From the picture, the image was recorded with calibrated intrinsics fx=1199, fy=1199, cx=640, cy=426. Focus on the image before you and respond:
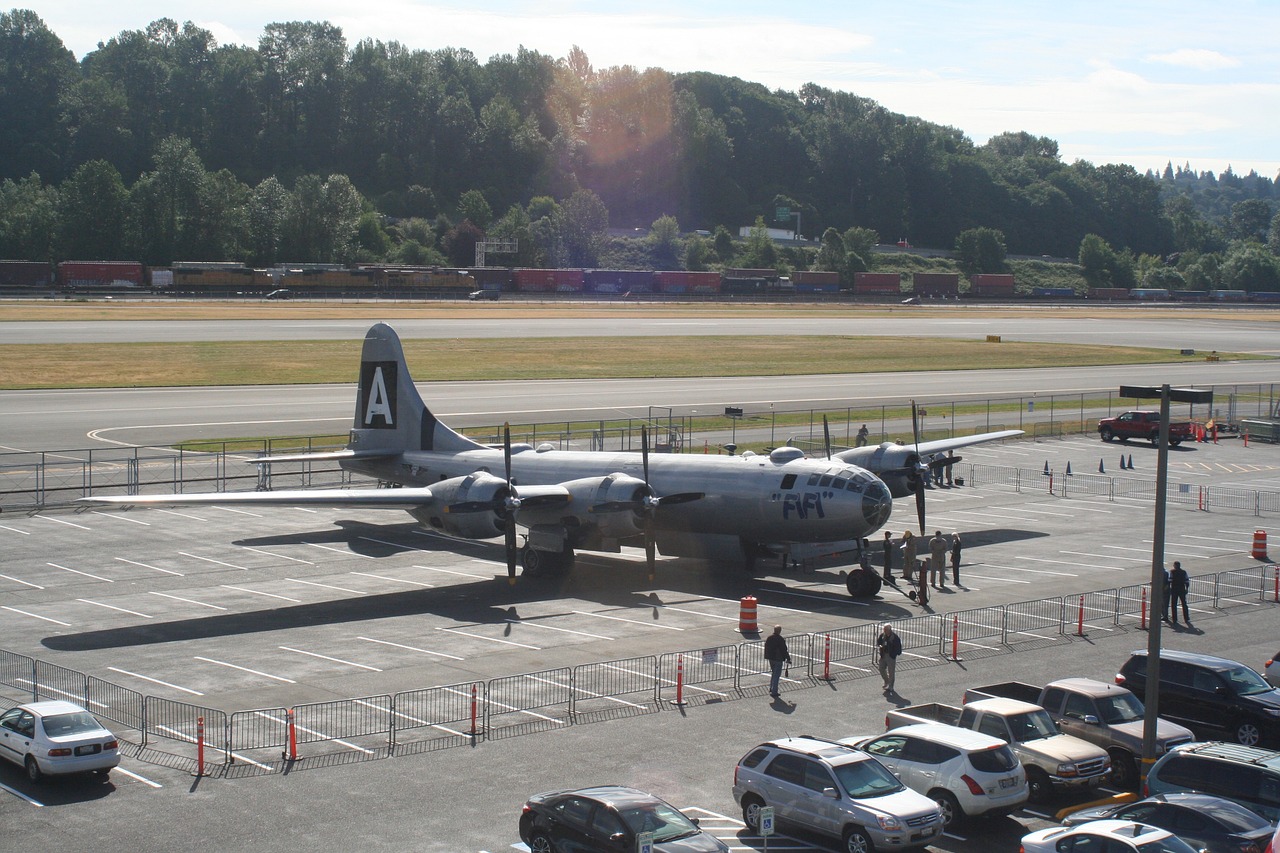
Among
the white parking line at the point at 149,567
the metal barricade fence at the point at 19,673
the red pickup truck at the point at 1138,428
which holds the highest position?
the red pickup truck at the point at 1138,428

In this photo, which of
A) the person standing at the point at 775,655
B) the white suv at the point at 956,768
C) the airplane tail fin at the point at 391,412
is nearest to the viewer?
the white suv at the point at 956,768

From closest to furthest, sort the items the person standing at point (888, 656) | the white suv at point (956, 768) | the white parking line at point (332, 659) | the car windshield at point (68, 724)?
the white suv at point (956, 768) < the car windshield at point (68, 724) < the person standing at point (888, 656) < the white parking line at point (332, 659)

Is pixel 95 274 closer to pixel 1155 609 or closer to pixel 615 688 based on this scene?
pixel 615 688

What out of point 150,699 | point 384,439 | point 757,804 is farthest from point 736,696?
point 384,439

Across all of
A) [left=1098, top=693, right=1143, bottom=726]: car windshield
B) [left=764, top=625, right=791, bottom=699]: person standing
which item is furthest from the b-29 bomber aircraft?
[left=1098, top=693, right=1143, bottom=726]: car windshield

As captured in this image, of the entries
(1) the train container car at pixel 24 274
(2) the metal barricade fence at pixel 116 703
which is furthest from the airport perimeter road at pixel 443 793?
(1) the train container car at pixel 24 274

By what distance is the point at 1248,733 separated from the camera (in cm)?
2458

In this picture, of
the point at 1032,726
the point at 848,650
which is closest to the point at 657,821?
the point at 1032,726

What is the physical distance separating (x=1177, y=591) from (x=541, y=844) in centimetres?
2354

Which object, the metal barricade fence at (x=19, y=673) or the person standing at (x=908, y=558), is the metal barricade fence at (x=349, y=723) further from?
the person standing at (x=908, y=558)

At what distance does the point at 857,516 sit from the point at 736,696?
1196 centimetres

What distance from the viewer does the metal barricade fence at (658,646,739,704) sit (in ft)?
89.7

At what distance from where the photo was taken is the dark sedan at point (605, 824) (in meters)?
17.0

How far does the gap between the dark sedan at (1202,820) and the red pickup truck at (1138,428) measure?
197 feet
